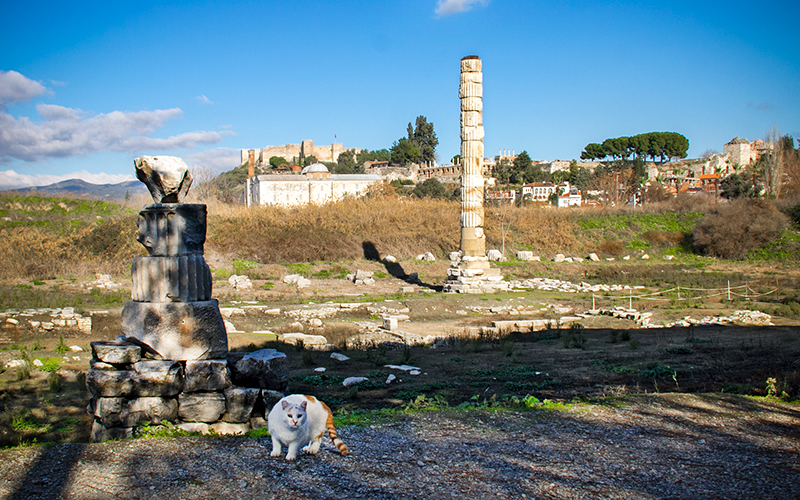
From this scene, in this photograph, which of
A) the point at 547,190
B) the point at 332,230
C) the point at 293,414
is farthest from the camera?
the point at 547,190

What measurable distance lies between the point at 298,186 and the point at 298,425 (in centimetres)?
6085

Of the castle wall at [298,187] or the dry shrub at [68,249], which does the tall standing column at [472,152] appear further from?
the castle wall at [298,187]

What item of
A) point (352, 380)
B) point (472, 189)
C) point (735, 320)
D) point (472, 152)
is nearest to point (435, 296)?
point (472, 189)

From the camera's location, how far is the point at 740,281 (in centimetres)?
2278

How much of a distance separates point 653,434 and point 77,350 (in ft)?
30.1

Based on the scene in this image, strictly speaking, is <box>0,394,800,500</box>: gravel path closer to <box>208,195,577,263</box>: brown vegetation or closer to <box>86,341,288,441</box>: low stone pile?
<box>86,341,288,441</box>: low stone pile

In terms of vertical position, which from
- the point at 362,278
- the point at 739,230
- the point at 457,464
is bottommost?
the point at 362,278

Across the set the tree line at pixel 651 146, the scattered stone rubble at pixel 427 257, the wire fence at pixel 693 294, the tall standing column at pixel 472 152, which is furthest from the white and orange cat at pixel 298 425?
the tree line at pixel 651 146

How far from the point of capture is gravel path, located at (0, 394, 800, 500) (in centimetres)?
392

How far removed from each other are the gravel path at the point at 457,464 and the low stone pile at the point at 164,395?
A: 47 cm

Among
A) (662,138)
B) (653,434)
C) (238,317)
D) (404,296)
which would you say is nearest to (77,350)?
(238,317)

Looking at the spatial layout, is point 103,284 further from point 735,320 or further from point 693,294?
point 693,294

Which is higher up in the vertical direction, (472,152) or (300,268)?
(472,152)

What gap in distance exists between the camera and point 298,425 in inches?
170
